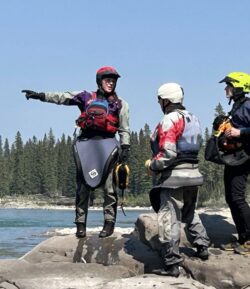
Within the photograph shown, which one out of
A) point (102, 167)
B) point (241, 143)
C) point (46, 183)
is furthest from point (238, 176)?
point (46, 183)

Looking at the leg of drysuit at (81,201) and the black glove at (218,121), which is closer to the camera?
the black glove at (218,121)

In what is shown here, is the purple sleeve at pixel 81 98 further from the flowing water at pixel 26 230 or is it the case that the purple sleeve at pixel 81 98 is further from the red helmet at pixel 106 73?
the flowing water at pixel 26 230

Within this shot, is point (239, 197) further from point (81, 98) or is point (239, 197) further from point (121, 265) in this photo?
point (81, 98)

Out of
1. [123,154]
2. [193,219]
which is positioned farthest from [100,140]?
[193,219]

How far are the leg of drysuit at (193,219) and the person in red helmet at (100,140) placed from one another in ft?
4.89

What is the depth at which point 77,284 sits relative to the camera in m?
6.89

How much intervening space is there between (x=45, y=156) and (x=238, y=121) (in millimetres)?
134230

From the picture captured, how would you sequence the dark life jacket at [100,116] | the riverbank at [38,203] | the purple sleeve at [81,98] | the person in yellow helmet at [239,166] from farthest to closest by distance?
1. the riverbank at [38,203]
2. the purple sleeve at [81,98]
3. the dark life jacket at [100,116]
4. the person in yellow helmet at [239,166]

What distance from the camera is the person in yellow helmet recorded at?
24.9 feet

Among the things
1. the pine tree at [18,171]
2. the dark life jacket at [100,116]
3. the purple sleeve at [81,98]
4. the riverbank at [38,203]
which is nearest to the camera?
the dark life jacket at [100,116]

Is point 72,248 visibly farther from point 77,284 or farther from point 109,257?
point 77,284

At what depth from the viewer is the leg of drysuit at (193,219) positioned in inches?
287

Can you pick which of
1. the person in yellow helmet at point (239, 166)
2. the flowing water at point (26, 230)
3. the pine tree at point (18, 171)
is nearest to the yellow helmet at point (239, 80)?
the person in yellow helmet at point (239, 166)

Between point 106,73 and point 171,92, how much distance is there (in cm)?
148
